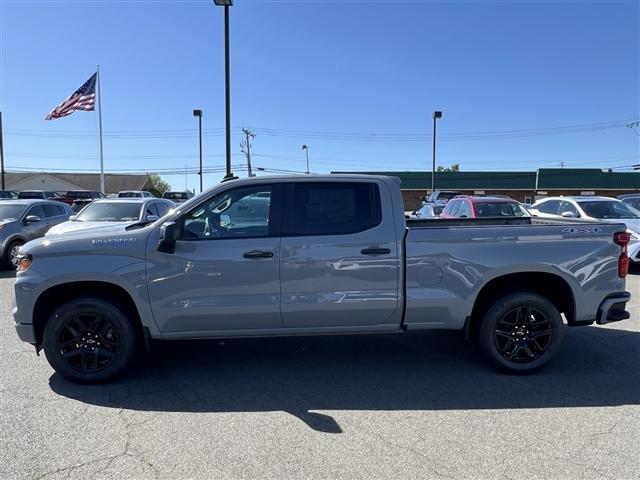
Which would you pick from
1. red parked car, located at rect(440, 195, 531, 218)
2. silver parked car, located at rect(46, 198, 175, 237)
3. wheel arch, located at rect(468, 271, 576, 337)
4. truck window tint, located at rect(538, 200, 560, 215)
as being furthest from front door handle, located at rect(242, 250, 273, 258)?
truck window tint, located at rect(538, 200, 560, 215)

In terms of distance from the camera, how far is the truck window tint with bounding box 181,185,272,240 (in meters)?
4.20

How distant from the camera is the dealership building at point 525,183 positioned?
4644cm

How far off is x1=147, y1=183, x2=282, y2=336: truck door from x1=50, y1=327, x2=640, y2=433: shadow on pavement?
1.91ft

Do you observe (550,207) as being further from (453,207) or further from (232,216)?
(232,216)

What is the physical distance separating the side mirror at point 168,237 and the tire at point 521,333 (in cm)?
299

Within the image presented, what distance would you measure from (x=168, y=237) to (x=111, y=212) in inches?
302

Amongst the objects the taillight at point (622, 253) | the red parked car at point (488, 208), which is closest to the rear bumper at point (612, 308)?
the taillight at point (622, 253)

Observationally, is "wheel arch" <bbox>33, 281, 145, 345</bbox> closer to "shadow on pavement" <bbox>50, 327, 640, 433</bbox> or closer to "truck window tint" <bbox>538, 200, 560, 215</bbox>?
"shadow on pavement" <bbox>50, 327, 640, 433</bbox>

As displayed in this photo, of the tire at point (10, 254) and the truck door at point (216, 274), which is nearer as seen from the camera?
the truck door at point (216, 274)

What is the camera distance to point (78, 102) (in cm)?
2323

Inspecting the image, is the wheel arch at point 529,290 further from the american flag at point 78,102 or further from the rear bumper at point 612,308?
the american flag at point 78,102

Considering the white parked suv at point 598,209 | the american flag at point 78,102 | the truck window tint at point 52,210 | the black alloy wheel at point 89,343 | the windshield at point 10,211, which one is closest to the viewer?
the black alloy wheel at point 89,343

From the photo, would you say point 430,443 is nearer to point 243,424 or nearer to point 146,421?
point 243,424

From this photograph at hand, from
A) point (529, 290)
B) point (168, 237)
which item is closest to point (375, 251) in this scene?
point (529, 290)
